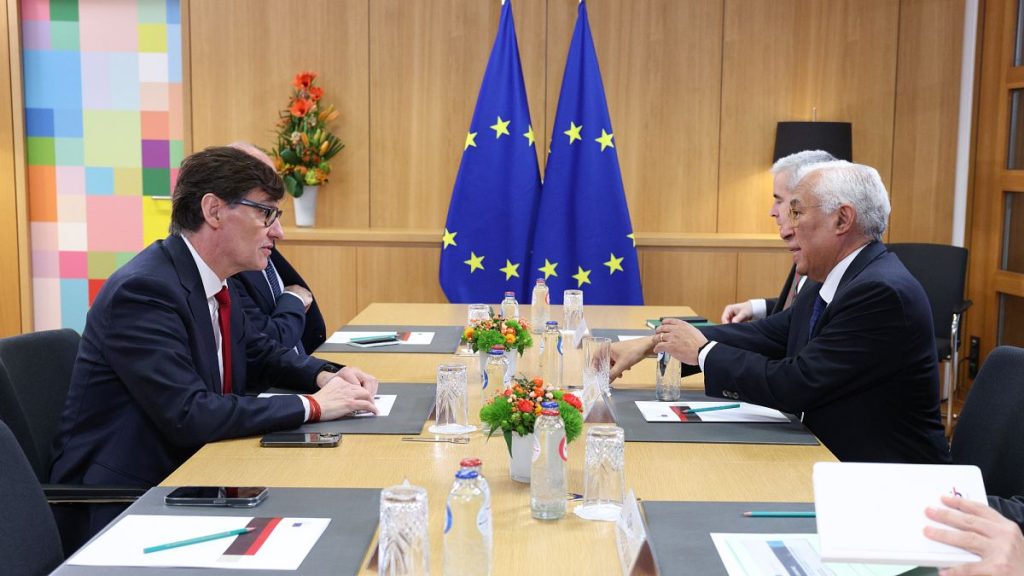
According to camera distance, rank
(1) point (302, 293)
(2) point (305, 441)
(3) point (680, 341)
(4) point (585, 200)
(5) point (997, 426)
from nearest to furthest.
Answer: (2) point (305, 441) < (5) point (997, 426) < (3) point (680, 341) < (1) point (302, 293) < (4) point (585, 200)

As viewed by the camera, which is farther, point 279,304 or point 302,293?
point 302,293

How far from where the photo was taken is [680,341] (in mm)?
2705

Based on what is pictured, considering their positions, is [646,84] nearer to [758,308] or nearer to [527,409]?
[758,308]

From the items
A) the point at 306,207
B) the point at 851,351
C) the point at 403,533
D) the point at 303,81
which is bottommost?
the point at 403,533

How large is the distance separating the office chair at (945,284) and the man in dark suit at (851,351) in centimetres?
264

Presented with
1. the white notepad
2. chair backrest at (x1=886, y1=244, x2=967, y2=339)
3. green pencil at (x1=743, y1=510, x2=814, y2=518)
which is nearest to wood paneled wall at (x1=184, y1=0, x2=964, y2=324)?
chair backrest at (x1=886, y1=244, x2=967, y2=339)

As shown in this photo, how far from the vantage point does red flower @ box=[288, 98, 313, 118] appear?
5.92 meters

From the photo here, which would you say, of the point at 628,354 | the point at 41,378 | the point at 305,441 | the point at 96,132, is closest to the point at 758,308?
the point at 628,354

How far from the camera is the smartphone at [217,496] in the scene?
1.81m

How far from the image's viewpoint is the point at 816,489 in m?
1.40

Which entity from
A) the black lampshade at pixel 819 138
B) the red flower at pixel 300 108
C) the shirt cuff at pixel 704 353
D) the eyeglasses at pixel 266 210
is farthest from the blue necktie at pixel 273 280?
the black lampshade at pixel 819 138

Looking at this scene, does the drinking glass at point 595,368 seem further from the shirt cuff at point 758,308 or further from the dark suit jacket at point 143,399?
the shirt cuff at point 758,308

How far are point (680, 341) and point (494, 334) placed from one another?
499 millimetres

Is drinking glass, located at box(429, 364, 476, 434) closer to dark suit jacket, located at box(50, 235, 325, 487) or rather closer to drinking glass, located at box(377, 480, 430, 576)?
dark suit jacket, located at box(50, 235, 325, 487)
